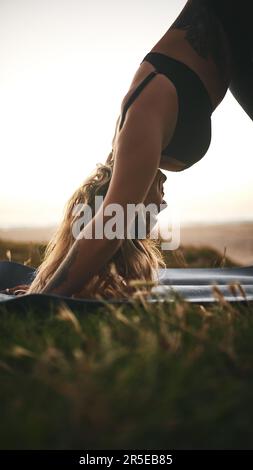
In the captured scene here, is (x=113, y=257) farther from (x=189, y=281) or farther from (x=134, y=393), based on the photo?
(x=134, y=393)

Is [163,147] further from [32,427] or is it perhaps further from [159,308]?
[32,427]

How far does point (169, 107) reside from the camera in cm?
201

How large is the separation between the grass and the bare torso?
47.1 inches

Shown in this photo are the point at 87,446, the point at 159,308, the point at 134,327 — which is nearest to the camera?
the point at 87,446

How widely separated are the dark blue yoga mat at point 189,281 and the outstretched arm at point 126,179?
24 cm

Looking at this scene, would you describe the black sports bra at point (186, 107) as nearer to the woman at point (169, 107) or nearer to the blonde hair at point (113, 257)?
the woman at point (169, 107)

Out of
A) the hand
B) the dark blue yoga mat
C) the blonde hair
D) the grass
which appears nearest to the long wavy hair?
the blonde hair

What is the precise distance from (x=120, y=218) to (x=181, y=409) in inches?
43.9

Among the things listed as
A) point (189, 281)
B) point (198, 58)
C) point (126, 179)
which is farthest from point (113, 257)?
point (189, 281)

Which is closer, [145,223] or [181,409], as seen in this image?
[181,409]

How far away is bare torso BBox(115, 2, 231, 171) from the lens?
2066 mm

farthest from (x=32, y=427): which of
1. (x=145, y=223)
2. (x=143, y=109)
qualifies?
(x=145, y=223)

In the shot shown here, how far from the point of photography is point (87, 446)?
2.49ft

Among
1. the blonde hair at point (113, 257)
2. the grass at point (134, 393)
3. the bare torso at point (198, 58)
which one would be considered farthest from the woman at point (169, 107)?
the grass at point (134, 393)
